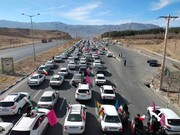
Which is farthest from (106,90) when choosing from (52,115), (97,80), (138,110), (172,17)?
(172,17)

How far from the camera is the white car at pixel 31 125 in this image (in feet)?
41.4

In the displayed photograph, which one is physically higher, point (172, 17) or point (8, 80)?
point (172, 17)

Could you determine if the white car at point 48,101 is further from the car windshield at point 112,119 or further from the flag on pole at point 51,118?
the car windshield at point 112,119

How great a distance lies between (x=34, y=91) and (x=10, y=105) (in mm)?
7491

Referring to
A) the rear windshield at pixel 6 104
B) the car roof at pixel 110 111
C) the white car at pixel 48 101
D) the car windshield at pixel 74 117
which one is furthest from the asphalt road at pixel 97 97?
the car roof at pixel 110 111

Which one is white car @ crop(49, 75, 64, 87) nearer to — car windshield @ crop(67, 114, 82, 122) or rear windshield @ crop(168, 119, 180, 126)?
car windshield @ crop(67, 114, 82, 122)

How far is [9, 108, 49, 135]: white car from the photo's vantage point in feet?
41.4

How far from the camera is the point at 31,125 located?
1314cm

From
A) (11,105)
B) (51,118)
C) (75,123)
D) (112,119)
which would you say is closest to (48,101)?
(11,105)

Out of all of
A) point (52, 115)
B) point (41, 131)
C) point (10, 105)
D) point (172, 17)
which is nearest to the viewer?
point (41, 131)

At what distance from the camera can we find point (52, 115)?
50.4 ft

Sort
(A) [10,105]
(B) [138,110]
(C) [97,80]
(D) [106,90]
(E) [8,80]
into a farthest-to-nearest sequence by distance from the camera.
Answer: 1. (E) [8,80]
2. (C) [97,80]
3. (D) [106,90]
4. (B) [138,110]
5. (A) [10,105]

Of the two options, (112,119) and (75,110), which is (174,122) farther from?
(75,110)

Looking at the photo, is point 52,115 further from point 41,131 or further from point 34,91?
point 34,91
